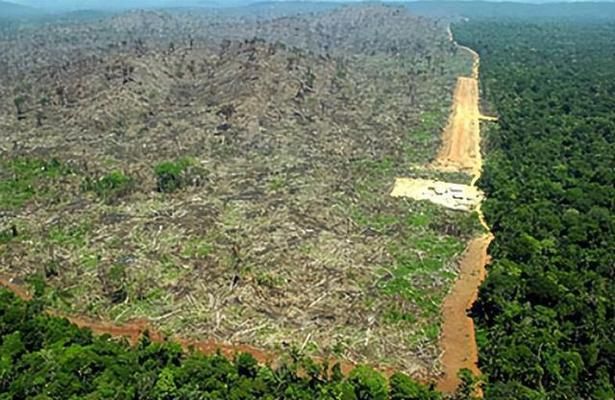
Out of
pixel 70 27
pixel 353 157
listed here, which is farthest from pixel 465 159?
pixel 70 27

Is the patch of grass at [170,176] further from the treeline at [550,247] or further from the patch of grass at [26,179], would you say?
the treeline at [550,247]

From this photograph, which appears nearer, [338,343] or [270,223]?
[338,343]

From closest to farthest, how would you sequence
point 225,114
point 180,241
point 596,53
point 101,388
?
1. point 101,388
2. point 180,241
3. point 225,114
4. point 596,53

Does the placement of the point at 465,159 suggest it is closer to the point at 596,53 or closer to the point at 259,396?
the point at 259,396

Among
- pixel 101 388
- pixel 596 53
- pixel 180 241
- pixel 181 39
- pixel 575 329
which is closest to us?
pixel 101 388

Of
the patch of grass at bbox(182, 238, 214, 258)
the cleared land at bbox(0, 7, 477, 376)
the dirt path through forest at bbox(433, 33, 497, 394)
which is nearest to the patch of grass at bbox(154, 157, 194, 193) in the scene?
the cleared land at bbox(0, 7, 477, 376)

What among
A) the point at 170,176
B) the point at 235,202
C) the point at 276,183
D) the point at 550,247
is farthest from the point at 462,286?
the point at 170,176

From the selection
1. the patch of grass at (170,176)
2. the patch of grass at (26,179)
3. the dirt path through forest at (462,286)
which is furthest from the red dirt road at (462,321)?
the patch of grass at (26,179)
